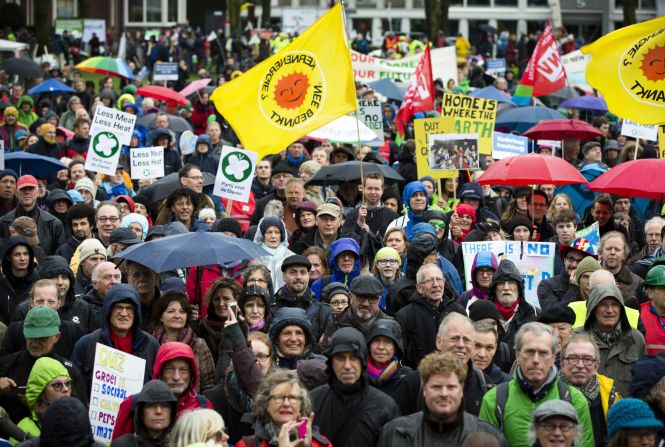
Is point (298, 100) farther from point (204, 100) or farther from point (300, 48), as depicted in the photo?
point (204, 100)

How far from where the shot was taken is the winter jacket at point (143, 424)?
24.1 ft

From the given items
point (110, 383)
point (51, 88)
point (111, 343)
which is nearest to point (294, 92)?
point (111, 343)

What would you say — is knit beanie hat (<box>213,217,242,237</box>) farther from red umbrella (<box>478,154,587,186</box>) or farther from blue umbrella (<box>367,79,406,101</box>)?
blue umbrella (<box>367,79,406,101</box>)

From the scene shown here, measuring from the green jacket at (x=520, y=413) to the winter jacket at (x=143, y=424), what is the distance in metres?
1.55

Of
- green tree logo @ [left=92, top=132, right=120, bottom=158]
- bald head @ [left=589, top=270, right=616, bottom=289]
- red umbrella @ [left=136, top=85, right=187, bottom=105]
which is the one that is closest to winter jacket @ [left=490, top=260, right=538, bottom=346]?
bald head @ [left=589, top=270, right=616, bottom=289]

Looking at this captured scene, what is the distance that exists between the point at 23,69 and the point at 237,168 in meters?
16.5

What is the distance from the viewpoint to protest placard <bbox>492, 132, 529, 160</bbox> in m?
17.4

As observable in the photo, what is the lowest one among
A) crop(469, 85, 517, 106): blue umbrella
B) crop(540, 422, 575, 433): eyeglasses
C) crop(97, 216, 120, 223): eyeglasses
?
crop(540, 422, 575, 433): eyeglasses

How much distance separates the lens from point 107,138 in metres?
15.6

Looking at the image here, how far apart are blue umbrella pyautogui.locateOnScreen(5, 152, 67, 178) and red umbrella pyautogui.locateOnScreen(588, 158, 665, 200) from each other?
5835 mm

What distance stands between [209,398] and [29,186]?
5.47m

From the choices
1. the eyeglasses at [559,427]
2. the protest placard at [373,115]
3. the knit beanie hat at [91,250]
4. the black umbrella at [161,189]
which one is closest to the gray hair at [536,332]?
the eyeglasses at [559,427]

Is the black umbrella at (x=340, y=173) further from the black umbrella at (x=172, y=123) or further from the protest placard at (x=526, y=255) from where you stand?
the black umbrella at (x=172, y=123)

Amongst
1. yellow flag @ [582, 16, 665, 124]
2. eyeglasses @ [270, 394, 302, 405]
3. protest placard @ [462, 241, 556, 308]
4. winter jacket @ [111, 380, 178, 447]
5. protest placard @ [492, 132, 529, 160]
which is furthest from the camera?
protest placard @ [492, 132, 529, 160]
